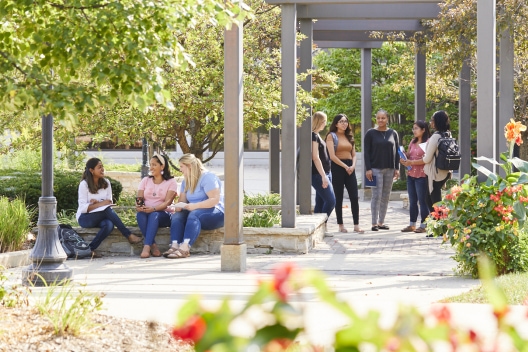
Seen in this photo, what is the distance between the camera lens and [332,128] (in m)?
12.2

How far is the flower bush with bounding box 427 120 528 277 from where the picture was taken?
748 centimetres

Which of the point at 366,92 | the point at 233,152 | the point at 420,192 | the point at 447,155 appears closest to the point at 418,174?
the point at 420,192

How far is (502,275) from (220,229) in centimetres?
364

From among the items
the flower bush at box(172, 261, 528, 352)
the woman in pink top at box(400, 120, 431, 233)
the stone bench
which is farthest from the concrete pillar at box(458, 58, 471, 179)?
the flower bush at box(172, 261, 528, 352)

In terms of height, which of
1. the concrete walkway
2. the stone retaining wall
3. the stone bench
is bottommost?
the concrete walkway

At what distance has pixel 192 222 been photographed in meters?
9.73

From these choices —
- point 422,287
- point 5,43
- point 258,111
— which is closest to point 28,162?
point 258,111

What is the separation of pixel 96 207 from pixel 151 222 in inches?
27.4

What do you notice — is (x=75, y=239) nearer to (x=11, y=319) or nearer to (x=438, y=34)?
(x=11, y=319)

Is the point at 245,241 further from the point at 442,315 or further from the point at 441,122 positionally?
the point at 442,315

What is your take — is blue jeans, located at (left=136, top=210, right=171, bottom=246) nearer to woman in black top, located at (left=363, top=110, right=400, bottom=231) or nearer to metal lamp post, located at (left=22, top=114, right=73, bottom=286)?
metal lamp post, located at (left=22, top=114, right=73, bottom=286)

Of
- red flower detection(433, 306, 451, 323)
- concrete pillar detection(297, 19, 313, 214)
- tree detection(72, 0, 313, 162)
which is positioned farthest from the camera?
concrete pillar detection(297, 19, 313, 214)

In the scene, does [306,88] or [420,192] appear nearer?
[420,192]

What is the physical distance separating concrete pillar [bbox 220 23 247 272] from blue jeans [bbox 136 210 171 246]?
5.43 ft
